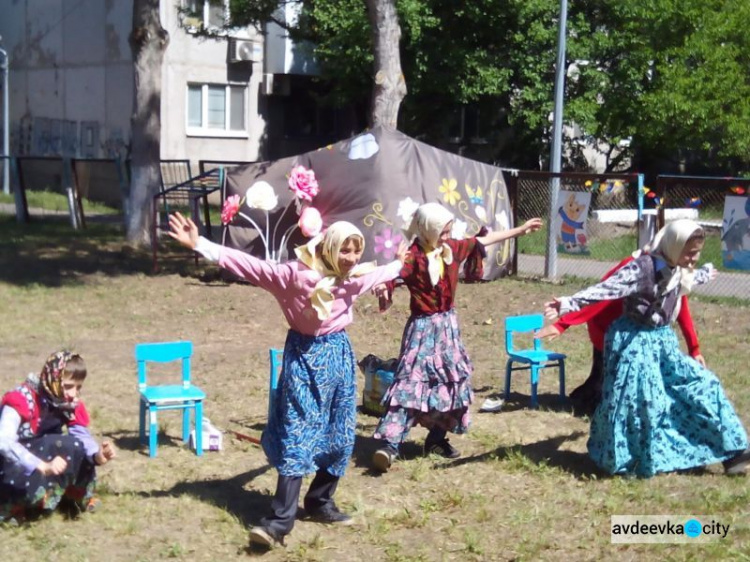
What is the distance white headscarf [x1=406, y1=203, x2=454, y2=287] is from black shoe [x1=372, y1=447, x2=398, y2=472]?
3.54 ft

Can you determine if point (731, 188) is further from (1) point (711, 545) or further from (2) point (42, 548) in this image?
(2) point (42, 548)

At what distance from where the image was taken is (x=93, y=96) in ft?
86.4

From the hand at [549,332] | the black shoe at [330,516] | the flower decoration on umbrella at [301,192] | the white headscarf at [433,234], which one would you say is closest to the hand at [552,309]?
the hand at [549,332]

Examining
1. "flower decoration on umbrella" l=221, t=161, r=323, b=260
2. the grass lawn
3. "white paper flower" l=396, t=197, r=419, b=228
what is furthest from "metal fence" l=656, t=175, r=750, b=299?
"flower decoration on umbrella" l=221, t=161, r=323, b=260

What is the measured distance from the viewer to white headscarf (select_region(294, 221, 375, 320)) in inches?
207

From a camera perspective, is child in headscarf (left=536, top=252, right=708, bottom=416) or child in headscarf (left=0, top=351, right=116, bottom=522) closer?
child in headscarf (left=0, top=351, right=116, bottom=522)

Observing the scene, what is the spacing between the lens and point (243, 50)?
25688 millimetres

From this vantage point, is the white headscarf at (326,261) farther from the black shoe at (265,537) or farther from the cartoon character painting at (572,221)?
the cartoon character painting at (572,221)

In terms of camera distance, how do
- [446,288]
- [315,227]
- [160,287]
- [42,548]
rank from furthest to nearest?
[160,287]
[315,227]
[446,288]
[42,548]

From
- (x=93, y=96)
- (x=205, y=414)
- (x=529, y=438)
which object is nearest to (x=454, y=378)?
(x=529, y=438)

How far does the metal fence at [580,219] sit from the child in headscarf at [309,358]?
8383 mm

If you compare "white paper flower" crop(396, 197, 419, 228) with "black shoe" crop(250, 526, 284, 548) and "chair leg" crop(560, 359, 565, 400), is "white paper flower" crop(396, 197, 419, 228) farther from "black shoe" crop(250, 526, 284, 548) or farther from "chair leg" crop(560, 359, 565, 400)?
"black shoe" crop(250, 526, 284, 548)

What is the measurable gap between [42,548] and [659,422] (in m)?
3.52

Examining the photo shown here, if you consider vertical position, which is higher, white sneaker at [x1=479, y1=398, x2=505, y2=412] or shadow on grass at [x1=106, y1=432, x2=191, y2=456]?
white sneaker at [x1=479, y1=398, x2=505, y2=412]
